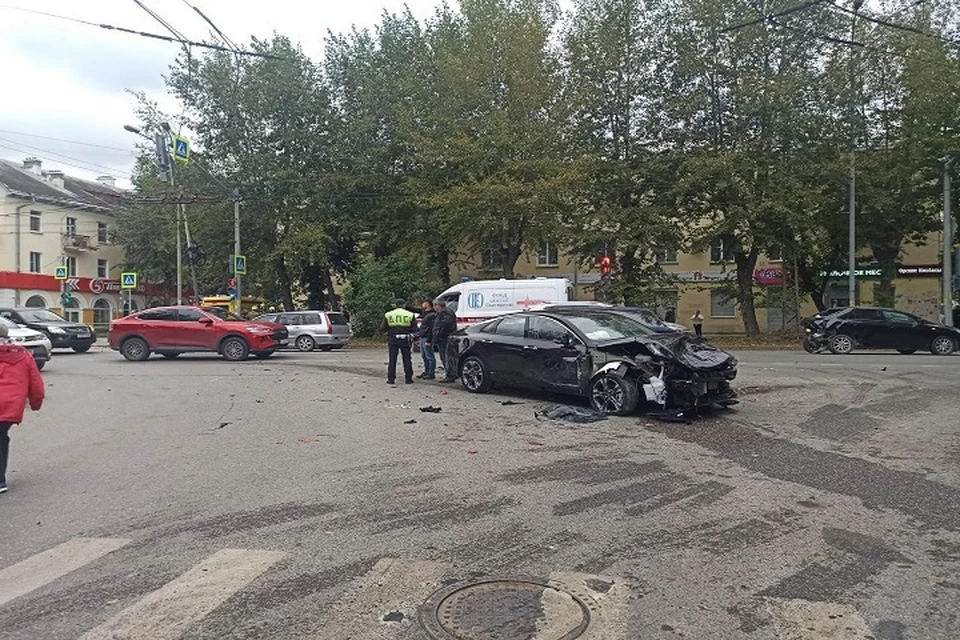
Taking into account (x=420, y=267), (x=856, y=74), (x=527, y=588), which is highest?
(x=856, y=74)

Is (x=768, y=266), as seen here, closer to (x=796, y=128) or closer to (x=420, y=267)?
(x=796, y=128)

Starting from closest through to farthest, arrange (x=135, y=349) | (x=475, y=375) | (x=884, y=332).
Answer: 1. (x=475, y=375)
2. (x=135, y=349)
3. (x=884, y=332)

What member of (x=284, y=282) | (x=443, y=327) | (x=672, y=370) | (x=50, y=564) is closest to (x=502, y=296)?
(x=443, y=327)

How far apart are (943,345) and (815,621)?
2258 centimetres

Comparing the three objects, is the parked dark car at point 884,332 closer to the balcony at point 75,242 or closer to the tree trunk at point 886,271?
the tree trunk at point 886,271

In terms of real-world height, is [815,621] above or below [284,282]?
below

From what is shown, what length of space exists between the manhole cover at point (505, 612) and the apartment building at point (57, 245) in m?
46.7

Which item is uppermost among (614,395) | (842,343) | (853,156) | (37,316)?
(853,156)

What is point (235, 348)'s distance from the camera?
21734 millimetres

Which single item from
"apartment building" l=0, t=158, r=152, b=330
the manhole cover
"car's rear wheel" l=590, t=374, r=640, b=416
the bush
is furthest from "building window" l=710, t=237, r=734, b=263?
"apartment building" l=0, t=158, r=152, b=330

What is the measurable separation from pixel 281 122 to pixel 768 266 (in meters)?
29.4

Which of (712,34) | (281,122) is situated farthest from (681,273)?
(281,122)

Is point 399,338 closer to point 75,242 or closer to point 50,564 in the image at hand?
point 50,564

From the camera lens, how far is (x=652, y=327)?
1171 centimetres
